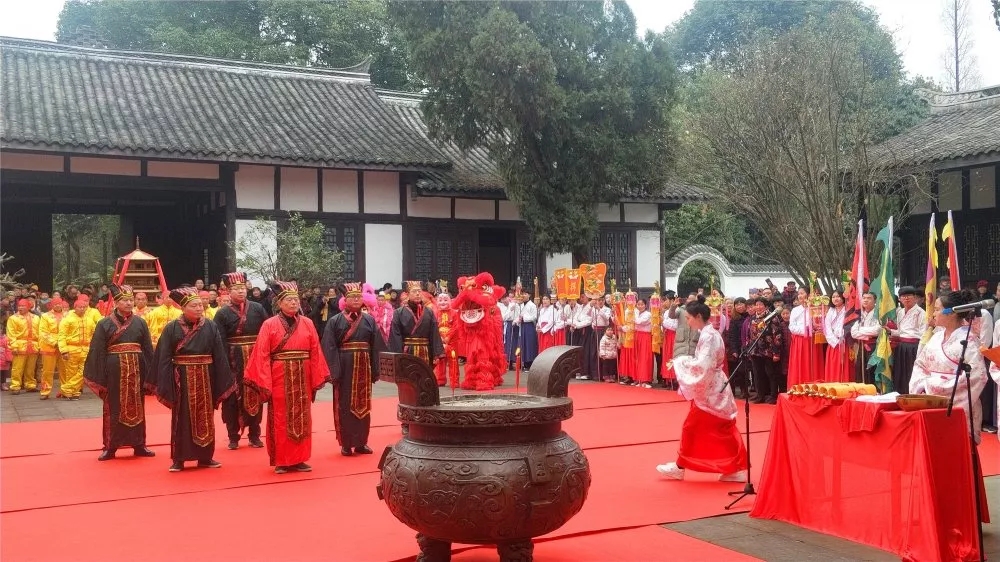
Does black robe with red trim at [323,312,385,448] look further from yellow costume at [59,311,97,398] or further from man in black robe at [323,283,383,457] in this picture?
yellow costume at [59,311,97,398]

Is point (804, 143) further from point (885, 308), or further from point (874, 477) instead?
point (874, 477)

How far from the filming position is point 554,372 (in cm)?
495

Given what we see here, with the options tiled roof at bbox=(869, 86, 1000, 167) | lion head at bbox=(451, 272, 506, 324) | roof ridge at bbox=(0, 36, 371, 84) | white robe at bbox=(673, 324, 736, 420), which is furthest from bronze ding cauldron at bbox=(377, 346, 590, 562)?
roof ridge at bbox=(0, 36, 371, 84)

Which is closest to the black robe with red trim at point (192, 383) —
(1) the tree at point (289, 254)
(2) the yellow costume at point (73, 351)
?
(2) the yellow costume at point (73, 351)

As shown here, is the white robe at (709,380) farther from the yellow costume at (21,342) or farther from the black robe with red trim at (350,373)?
the yellow costume at (21,342)

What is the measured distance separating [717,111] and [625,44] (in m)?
2.92

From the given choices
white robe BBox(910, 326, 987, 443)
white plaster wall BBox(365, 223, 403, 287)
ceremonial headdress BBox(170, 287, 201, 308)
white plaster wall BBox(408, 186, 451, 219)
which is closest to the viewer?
white robe BBox(910, 326, 987, 443)

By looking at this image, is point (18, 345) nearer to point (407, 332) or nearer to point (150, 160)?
point (150, 160)

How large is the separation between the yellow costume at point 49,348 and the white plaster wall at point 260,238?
3.76 metres

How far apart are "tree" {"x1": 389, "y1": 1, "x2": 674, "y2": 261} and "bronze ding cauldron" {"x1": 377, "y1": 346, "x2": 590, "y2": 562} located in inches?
480

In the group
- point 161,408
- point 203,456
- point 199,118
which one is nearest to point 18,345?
point 161,408

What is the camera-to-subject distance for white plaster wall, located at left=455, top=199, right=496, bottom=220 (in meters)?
19.5

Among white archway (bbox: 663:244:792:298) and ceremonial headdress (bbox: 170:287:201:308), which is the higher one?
white archway (bbox: 663:244:792:298)

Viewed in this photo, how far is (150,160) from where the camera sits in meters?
16.7
